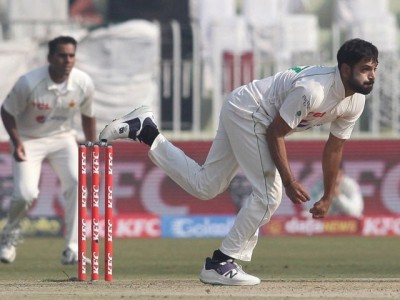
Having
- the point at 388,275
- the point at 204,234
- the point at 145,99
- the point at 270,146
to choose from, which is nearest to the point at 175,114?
the point at 145,99

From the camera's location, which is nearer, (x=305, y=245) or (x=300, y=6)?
(x=305, y=245)

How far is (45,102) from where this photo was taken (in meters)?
10.4

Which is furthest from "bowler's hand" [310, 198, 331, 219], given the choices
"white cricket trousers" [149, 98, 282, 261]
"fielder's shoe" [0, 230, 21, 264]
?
"fielder's shoe" [0, 230, 21, 264]

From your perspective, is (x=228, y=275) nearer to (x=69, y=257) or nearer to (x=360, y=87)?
(x=360, y=87)

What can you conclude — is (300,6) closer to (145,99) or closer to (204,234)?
(145,99)

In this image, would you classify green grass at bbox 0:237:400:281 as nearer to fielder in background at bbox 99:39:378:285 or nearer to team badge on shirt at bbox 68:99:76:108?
fielder in background at bbox 99:39:378:285

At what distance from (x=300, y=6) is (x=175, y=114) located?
129 inches

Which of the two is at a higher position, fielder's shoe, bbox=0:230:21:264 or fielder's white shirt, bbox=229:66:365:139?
fielder's white shirt, bbox=229:66:365:139

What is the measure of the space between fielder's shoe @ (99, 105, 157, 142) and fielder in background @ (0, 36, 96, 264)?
2.15 metres

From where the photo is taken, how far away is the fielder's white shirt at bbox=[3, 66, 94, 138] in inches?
409

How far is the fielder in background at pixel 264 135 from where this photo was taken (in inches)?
295

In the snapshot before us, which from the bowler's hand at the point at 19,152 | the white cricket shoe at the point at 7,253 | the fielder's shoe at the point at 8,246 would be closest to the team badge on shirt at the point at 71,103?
the bowler's hand at the point at 19,152

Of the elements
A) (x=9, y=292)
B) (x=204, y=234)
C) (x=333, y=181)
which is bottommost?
(x=204, y=234)

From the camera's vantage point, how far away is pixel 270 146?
7.67 meters
